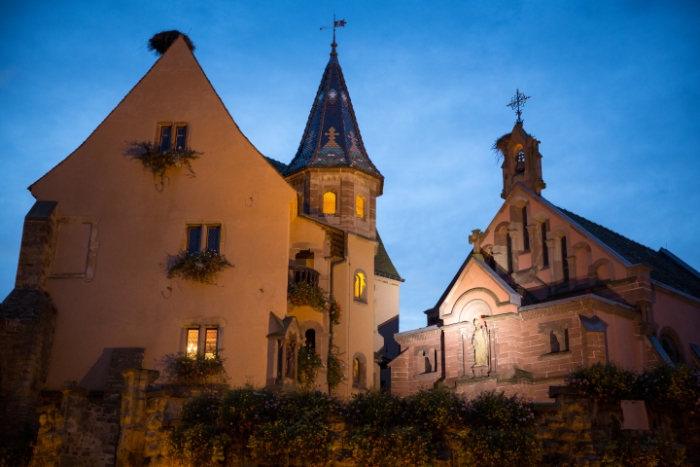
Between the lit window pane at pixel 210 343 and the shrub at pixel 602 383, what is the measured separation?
1316 centimetres

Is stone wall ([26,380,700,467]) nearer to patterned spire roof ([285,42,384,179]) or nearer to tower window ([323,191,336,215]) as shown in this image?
tower window ([323,191,336,215])

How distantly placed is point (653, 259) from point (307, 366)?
21.4 meters

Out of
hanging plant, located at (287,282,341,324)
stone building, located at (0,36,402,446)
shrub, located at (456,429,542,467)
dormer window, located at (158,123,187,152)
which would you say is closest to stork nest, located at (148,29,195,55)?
stone building, located at (0,36,402,446)

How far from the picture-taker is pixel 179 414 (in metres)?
20.6

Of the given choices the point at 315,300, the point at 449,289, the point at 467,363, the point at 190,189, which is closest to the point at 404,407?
the point at 315,300

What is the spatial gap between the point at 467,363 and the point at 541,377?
3.56 m

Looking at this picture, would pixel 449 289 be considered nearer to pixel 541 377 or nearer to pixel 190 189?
pixel 541 377

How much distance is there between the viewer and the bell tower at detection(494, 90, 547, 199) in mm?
40438

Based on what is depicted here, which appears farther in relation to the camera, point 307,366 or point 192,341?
point 307,366

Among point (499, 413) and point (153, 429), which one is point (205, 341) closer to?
point (153, 429)

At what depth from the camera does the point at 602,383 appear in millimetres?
17578

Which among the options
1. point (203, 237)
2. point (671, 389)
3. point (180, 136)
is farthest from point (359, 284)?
point (671, 389)

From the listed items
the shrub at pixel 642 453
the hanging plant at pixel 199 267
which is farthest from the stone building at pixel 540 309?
the shrub at pixel 642 453

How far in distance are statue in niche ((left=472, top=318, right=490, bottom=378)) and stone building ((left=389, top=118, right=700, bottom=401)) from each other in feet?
0.16
